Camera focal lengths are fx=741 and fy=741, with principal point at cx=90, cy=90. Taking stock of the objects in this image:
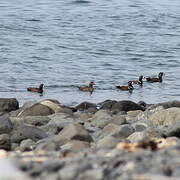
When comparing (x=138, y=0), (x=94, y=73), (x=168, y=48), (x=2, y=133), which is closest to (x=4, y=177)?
(x=2, y=133)

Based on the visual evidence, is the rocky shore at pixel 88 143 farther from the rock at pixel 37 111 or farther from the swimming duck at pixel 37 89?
the swimming duck at pixel 37 89

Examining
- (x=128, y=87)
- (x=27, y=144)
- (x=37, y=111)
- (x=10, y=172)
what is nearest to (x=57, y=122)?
(x=37, y=111)

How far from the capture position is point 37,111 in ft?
47.5

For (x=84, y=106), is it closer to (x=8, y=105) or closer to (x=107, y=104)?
(x=107, y=104)

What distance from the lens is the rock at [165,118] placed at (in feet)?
41.2

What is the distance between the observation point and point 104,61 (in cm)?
2525

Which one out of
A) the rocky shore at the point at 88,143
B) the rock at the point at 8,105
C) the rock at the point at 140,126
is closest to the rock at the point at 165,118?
the rocky shore at the point at 88,143

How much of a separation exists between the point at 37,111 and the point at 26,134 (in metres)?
3.52

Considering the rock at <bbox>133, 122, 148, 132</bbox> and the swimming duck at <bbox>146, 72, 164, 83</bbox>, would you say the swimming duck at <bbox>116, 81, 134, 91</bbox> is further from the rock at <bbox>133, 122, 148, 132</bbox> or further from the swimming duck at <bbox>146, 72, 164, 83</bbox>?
the rock at <bbox>133, 122, 148, 132</bbox>

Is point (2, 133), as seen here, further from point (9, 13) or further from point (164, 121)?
point (9, 13)

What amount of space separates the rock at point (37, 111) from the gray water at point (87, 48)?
3.86m

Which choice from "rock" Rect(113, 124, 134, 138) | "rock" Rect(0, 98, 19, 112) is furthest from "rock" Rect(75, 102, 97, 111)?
"rock" Rect(113, 124, 134, 138)

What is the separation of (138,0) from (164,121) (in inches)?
1254

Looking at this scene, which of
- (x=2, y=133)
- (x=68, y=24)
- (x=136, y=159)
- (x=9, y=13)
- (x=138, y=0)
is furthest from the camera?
(x=138, y=0)
